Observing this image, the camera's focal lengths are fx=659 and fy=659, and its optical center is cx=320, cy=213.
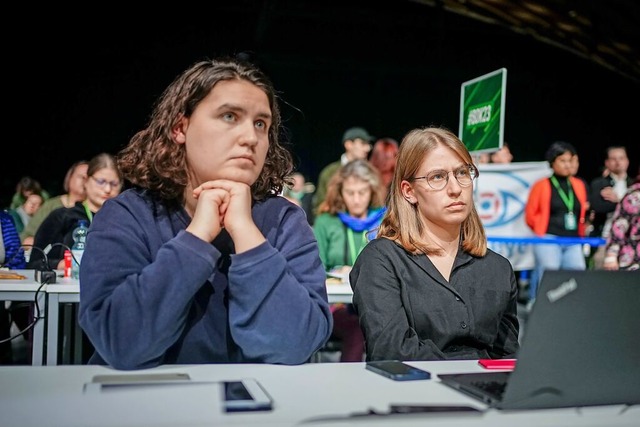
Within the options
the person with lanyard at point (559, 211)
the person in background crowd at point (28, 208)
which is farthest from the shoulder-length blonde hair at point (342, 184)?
the person in background crowd at point (28, 208)

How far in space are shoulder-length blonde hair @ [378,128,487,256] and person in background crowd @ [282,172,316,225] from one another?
0.42 metres

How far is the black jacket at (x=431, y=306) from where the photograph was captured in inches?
71.2

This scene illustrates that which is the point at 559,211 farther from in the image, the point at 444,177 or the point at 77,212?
the point at 444,177

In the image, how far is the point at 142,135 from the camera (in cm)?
167

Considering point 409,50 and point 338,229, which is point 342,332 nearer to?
point 338,229

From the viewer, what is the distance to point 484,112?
3830mm

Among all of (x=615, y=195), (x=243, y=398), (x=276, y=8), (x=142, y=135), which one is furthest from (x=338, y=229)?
(x=276, y=8)

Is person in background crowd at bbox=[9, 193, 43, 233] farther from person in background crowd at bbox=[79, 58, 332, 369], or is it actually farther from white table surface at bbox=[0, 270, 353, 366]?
person in background crowd at bbox=[79, 58, 332, 369]

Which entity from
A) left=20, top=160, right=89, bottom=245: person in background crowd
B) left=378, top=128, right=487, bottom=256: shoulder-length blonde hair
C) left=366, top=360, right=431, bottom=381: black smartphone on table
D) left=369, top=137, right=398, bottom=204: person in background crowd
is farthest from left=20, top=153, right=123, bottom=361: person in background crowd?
left=366, top=360, right=431, bottom=381: black smartphone on table

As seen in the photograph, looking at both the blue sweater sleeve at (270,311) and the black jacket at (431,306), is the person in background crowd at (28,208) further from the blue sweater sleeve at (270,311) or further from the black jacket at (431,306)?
the blue sweater sleeve at (270,311)

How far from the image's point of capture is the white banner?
6.70 meters

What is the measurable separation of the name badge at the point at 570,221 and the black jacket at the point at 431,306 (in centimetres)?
445

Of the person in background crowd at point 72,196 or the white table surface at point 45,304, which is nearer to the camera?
the white table surface at point 45,304

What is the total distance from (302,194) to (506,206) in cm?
316
